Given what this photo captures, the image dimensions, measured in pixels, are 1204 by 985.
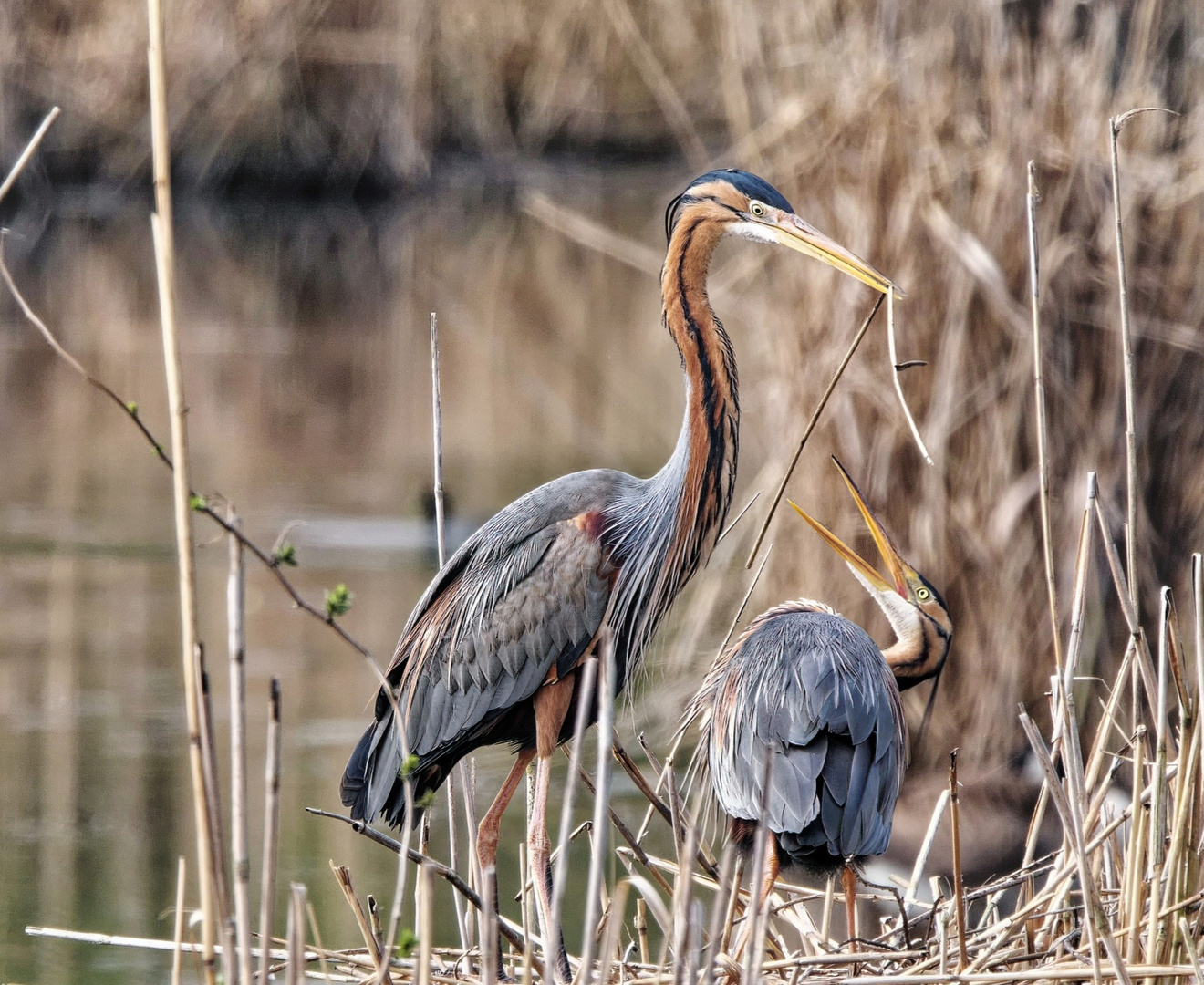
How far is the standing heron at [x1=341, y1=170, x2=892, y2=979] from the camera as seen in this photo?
3910 mm

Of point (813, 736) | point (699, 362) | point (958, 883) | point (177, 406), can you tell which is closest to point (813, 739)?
point (813, 736)

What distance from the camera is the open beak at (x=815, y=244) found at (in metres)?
3.71

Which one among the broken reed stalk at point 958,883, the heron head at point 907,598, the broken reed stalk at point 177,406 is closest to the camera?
the broken reed stalk at point 177,406

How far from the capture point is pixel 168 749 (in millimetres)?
7566

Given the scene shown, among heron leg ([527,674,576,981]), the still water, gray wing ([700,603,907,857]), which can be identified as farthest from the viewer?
the still water

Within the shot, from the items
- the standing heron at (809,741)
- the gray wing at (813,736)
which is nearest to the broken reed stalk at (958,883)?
the standing heron at (809,741)

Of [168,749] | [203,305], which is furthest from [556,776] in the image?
[203,305]

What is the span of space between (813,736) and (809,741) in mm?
13

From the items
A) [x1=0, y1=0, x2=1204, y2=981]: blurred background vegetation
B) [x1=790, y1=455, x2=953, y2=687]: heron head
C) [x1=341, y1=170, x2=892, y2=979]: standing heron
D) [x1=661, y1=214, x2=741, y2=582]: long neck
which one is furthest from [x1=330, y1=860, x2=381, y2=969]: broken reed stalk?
[x1=0, y1=0, x2=1204, y2=981]: blurred background vegetation

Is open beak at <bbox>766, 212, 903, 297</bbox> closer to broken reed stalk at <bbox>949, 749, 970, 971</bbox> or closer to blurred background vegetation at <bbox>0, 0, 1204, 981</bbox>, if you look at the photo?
broken reed stalk at <bbox>949, 749, 970, 971</bbox>

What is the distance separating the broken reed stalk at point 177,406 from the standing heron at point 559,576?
1412 millimetres

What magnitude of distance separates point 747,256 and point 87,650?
429 centimetres

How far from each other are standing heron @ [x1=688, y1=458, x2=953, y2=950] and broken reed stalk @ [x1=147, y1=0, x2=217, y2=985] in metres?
1.26

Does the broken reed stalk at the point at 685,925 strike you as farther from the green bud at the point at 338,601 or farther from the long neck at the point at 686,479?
the long neck at the point at 686,479
